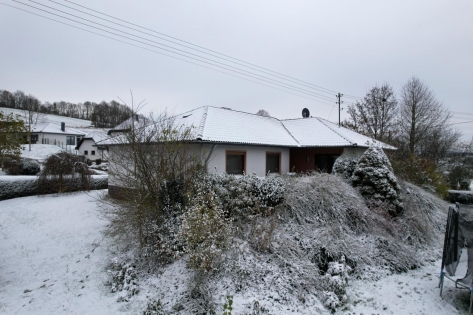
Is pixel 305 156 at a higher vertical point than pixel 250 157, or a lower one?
higher

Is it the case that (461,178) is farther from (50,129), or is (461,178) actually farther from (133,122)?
(50,129)

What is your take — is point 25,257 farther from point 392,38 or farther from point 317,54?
point 392,38

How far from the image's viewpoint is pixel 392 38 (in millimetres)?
11867

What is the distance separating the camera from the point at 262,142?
1372cm

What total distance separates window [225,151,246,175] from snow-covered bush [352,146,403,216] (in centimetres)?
549

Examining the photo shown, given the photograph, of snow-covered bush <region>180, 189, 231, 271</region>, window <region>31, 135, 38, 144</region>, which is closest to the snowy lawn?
snow-covered bush <region>180, 189, 231, 271</region>

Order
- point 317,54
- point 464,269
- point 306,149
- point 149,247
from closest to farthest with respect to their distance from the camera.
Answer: point 464,269
point 149,247
point 317,54
point 306,149

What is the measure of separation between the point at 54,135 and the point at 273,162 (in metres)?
52.2

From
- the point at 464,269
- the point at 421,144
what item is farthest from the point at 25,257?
the point at 421,144

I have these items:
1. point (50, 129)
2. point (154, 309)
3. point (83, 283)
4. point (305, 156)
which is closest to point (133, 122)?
point (83, 283)

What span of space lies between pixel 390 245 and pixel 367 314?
278cm

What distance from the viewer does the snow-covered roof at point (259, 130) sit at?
12816mm

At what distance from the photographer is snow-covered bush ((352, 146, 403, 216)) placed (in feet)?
28.9

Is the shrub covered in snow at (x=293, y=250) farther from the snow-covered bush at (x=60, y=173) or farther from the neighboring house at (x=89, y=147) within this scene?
the neighboring house at (x=89, y=147)
